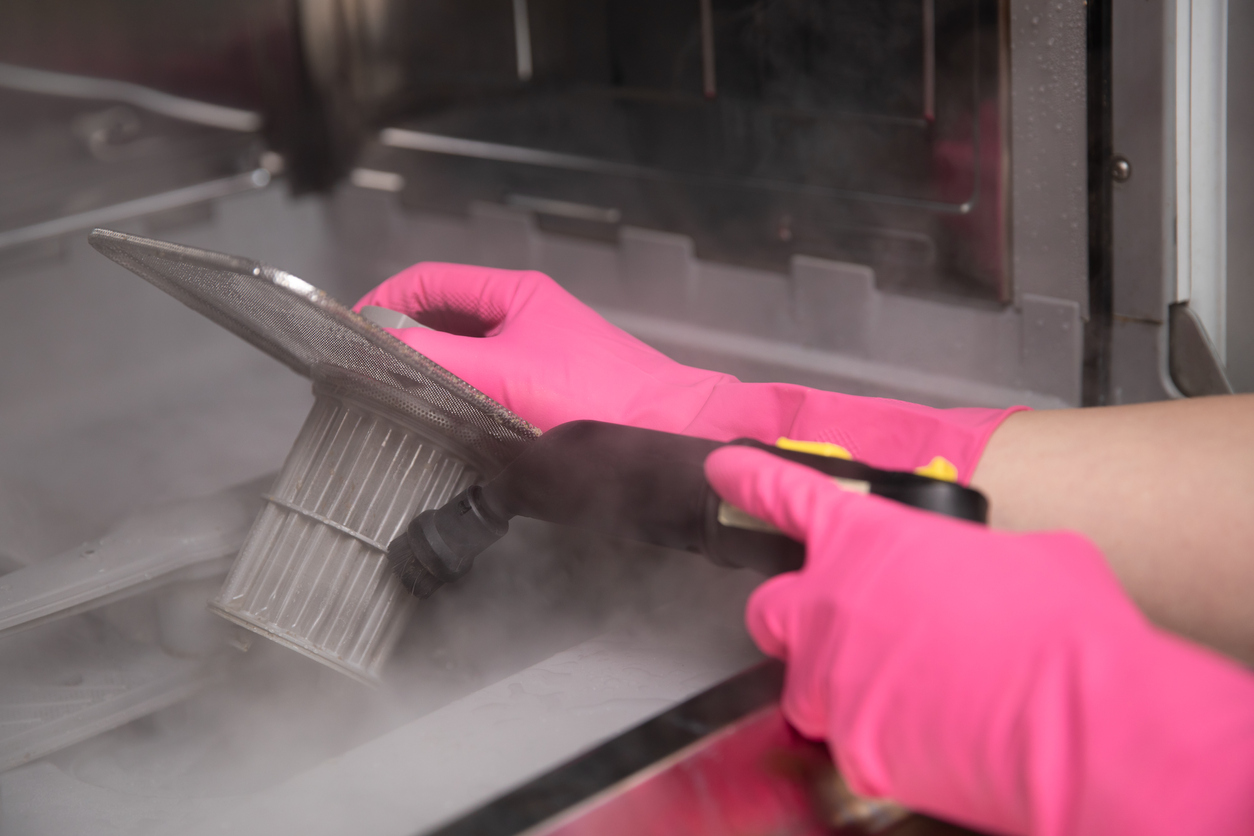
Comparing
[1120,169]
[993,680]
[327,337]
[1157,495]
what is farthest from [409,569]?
[1120,169]

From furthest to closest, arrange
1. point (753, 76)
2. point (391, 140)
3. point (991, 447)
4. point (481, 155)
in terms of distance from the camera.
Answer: point (391, 140) → point (481, 155) → point (753, 76) → point (991, 447)

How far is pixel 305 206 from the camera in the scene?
231 centimetres

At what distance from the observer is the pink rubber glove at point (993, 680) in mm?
A: 569

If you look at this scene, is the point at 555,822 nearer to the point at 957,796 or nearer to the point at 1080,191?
the point at 957,796

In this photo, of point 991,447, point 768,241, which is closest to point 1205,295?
point 991,447

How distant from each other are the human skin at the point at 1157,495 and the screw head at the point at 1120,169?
36cm

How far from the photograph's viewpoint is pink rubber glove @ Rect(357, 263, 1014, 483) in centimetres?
101

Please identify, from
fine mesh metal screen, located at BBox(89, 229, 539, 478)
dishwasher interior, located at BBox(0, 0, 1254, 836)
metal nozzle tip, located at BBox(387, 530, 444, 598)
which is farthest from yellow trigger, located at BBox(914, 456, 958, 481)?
metal nozzle tip, located at BBox(387, 530, 444, 598)

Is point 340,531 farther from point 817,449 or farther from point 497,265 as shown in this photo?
point 497,265

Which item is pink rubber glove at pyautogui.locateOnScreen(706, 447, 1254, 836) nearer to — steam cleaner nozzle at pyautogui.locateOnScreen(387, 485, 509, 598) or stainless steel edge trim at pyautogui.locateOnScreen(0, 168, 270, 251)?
steam cleaner nozzle at pyautogui.locateOnScreen(387, 485, 509, 598)

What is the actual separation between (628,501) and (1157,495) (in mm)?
474

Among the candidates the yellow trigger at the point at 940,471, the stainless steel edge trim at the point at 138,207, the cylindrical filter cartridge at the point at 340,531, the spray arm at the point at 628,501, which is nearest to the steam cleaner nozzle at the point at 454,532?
the spray arm at the point at 628,501

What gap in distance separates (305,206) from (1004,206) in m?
1.62

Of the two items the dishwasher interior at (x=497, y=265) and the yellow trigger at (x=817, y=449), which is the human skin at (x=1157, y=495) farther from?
the dishwasher interior at (x=497, y=265)
